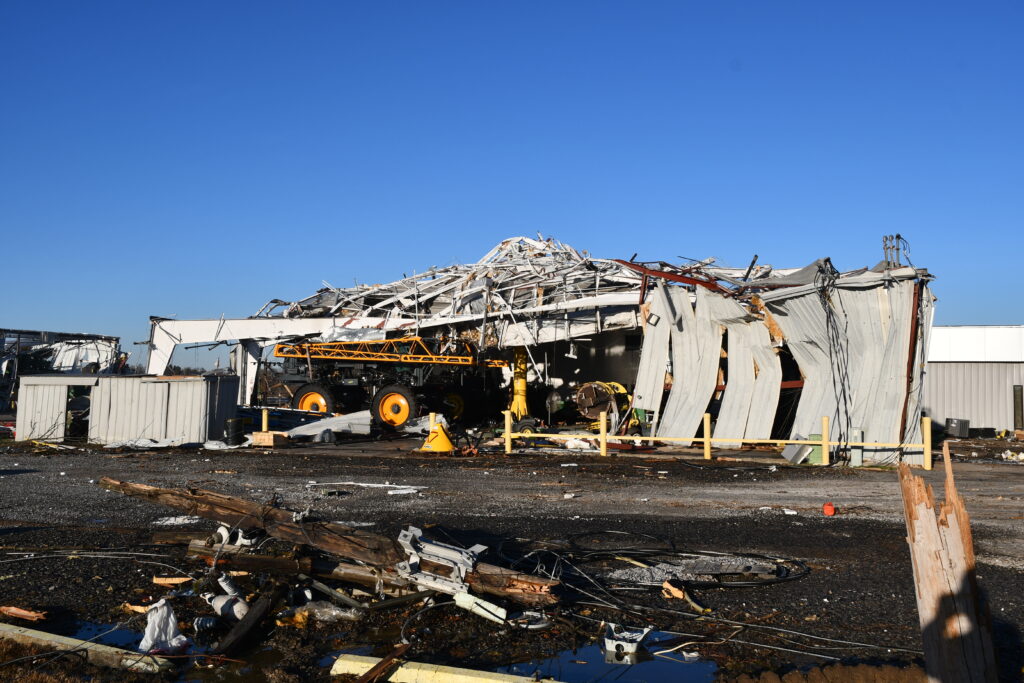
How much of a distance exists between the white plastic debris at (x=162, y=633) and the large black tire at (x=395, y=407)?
1670cm

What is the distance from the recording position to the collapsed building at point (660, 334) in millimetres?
18078

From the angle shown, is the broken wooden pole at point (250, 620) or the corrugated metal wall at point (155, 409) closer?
the broken wooden pole at point (250, 620)

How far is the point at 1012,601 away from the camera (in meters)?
7.34

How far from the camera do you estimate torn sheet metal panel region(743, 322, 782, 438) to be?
19312 millimetres

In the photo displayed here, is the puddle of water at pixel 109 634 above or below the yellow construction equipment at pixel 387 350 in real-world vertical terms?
below

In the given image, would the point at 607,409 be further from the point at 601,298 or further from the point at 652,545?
the point at 652,545

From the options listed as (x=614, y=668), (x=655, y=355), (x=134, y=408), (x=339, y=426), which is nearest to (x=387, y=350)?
(x=339, y=426)

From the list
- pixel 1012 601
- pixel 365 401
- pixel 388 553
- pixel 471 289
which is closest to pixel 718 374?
pixel 471 289

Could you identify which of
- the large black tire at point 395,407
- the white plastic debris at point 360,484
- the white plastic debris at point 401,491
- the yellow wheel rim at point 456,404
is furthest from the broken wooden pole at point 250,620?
the yellow wheel rim at point 456,404

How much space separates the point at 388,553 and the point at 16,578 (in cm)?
375

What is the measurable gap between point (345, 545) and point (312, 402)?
59.4 feet

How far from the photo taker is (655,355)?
21.5 m

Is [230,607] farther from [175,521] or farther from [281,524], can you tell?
[175,521]

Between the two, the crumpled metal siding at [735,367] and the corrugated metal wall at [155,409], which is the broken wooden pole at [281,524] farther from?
the crumpled metal siding at [735,367]
